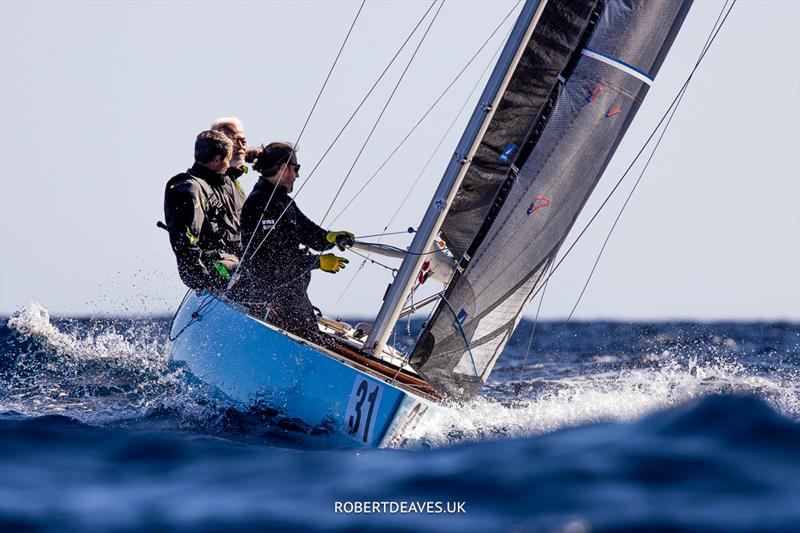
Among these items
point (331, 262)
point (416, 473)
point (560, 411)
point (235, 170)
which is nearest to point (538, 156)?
point (331, 262)

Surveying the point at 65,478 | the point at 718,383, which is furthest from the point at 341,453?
the point at 718,383

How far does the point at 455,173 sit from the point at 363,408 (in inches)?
55.4

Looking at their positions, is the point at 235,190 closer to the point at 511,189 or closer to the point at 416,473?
the point at 511,189

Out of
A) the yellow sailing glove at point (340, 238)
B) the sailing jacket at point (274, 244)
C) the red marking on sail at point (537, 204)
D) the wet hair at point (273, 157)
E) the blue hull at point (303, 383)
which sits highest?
the red marking on sail at point (537, 204)

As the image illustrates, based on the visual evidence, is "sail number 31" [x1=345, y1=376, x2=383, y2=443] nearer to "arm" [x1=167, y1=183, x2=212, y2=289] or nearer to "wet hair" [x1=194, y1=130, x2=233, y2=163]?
"arm" [x1=167, y1=183, x2=212, y2=289]

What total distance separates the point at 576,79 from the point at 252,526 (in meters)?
3.74

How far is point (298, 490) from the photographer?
9.41ft

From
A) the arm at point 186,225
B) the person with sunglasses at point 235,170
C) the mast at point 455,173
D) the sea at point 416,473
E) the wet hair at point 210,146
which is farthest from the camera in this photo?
the person with sunglasses at point 235,170

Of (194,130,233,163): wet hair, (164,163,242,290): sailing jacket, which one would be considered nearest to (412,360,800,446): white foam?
(164,163,242,290): sailing jacket

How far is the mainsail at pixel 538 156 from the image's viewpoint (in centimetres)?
555

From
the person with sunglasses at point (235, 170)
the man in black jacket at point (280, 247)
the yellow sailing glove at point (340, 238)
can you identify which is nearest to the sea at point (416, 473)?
the man in black jacket at point (280, 247)

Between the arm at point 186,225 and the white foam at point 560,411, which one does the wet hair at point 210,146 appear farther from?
the white foam at point 560,411

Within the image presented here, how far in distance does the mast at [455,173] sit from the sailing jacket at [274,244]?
0.52m

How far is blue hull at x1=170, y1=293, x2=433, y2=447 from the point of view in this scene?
15.2ft
